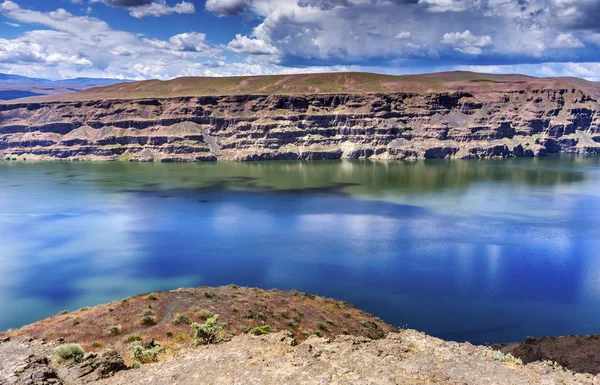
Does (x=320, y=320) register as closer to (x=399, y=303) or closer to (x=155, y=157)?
(x=399, y=303)

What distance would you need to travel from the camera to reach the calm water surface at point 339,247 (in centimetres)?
4088

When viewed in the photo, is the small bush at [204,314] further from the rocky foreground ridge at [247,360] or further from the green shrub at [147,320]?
the green shrub at [147,320]

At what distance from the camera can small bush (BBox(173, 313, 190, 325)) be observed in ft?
89.5

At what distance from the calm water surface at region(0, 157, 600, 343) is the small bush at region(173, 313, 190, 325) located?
17324 millimetres

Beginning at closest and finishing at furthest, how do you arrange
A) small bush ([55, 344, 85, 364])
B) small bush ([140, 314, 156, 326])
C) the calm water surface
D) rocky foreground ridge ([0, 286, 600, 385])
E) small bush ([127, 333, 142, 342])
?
rocky foreground ridge ([0, 286, 600, 385]) < small bush ([55, 344, 85, 364]) < small bush ([127, 333, 142, 342]) < small bush ([140, 314, 156, 326]) < the calm water surface

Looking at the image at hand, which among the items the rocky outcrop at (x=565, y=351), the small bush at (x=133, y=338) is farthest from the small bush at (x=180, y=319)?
the rocky outcrop at (x=565, y=351)

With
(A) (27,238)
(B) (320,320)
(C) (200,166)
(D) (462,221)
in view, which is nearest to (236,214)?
(A) (27,238)


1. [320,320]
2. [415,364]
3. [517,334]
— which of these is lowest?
[517,334]

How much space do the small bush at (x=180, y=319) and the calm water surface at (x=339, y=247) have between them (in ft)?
56.8

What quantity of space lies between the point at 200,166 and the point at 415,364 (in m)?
161

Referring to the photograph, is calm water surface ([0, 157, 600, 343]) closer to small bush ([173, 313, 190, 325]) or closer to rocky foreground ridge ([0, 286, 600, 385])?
rocky foreground ridge ([0, 286, 600, 385])

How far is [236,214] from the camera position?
269ft

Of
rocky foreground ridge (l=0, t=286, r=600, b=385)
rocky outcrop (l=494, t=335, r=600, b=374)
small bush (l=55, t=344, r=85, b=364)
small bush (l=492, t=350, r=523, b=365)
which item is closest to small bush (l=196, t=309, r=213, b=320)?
rocky foreground ridge (l=0, t=286, r=600, b=385)

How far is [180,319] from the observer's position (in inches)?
1082
